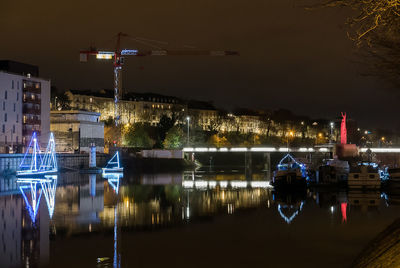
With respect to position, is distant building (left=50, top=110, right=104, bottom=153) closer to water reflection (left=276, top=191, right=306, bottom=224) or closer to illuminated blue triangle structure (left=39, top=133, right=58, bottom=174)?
illuminated blue triangle structure (left=39, top=133, right=58, bottom=174)

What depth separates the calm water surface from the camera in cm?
2403

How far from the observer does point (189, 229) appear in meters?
33.0

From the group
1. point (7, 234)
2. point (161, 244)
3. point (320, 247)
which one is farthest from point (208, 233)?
point (7, 234)

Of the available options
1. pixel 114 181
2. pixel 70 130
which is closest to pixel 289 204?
pixel 114 181

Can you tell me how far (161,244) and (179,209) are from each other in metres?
16.7

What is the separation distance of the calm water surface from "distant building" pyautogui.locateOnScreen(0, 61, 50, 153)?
2096 inches

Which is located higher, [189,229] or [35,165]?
[35,165]

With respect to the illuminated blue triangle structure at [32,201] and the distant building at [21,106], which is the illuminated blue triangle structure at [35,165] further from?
the illuminated blue triangle structure at [32,201]

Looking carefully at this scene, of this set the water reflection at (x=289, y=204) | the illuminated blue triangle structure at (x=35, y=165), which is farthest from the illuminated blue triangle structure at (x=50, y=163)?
the water reflection at (x=289, y=204)

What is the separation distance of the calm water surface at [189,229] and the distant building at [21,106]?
2096 inches

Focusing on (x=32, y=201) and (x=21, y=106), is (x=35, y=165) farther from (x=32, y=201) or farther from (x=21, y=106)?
(x=32, y=201)

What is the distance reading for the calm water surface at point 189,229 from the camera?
24031 mm

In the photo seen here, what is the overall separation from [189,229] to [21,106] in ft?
282

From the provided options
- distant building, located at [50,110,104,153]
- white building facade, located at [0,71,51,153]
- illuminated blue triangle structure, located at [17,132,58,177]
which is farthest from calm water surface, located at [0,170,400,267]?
distant building, located at [50,110,104,153]
